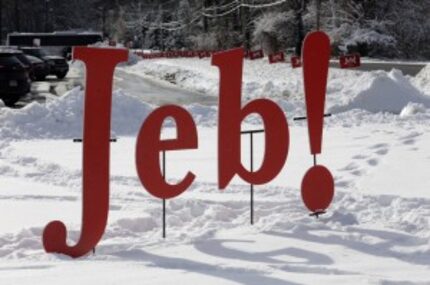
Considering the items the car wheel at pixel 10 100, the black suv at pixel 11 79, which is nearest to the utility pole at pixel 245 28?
the black suv at pixel 11 79

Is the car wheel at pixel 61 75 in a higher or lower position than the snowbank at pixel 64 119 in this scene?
higher

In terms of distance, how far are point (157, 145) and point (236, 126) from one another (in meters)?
0.90

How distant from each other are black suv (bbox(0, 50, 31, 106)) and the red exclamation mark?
16365mm

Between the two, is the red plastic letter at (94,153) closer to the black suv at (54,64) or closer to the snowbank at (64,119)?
the snowbank at (64,119)

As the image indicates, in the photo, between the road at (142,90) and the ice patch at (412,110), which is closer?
the ice patch at (412,110)

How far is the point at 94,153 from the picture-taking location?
20.7 feet

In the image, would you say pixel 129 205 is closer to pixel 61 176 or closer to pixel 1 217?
pixel 1 217

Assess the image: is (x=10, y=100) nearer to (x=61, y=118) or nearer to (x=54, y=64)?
(x=61, y=118)

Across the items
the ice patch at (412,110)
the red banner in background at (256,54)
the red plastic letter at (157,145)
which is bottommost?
the red plastic letter at (157,145)

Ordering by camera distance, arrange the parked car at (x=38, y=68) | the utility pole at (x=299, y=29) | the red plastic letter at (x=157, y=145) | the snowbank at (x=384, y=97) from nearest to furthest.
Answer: the red plastic letter at (x=157, y=145), the snowbank at (x=384, y=97), the parked car at (x=38, y=68), the utility pole at (x=299, y=29)

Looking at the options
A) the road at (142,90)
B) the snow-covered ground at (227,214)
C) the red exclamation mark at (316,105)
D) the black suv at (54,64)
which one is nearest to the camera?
the snow-covered ground at (227,214)

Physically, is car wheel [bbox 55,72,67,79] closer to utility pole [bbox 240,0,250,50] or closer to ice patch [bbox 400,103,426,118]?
utility pole [bbox 240,0,250,50]

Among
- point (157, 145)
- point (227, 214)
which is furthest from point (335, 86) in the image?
point (157, 145)

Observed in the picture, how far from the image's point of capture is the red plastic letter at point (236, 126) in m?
7.05
